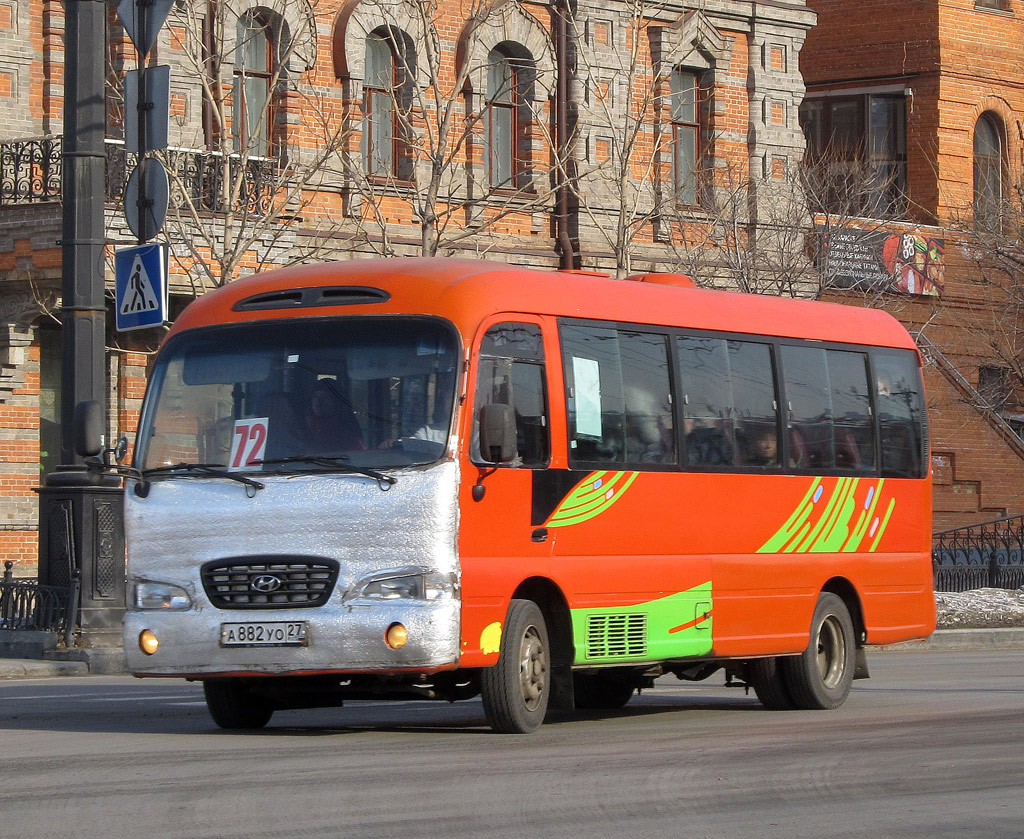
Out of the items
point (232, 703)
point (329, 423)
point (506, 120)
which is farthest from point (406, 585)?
point (506, 120)

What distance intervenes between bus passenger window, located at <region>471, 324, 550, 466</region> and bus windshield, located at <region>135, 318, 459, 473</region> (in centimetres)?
29

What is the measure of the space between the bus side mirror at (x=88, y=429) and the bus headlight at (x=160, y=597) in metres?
0.87

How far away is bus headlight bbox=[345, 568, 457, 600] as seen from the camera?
37.1 feet

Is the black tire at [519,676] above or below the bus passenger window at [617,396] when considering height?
below

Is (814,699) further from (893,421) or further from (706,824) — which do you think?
(706,824)

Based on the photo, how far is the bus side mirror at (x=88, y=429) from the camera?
12.0m

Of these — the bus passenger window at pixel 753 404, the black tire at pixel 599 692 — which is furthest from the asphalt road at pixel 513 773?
the bus passenger window at pixel 753 404

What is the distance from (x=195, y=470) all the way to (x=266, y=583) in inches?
35.5

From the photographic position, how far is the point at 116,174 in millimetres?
24781

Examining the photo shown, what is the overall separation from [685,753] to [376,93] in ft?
65.4

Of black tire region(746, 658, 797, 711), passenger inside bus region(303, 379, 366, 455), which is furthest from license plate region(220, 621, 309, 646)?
black tire region(746, 658, 797, 711)

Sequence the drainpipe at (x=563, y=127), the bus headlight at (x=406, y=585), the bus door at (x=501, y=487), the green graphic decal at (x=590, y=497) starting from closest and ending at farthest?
1. the bus headlight at (x=406, y=585)
2. the bus door at (x=501, y=487)
3. the green graphic decal at (x=590, y=497)
4. the drainpipe at (x=563, y=127)

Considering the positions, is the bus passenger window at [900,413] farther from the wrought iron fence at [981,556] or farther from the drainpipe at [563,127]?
the drainpipe at [563,127]

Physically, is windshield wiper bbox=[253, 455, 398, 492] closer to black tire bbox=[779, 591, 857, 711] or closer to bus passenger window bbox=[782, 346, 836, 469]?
bus passenger window bbox=[782, 346, 836, 469]
